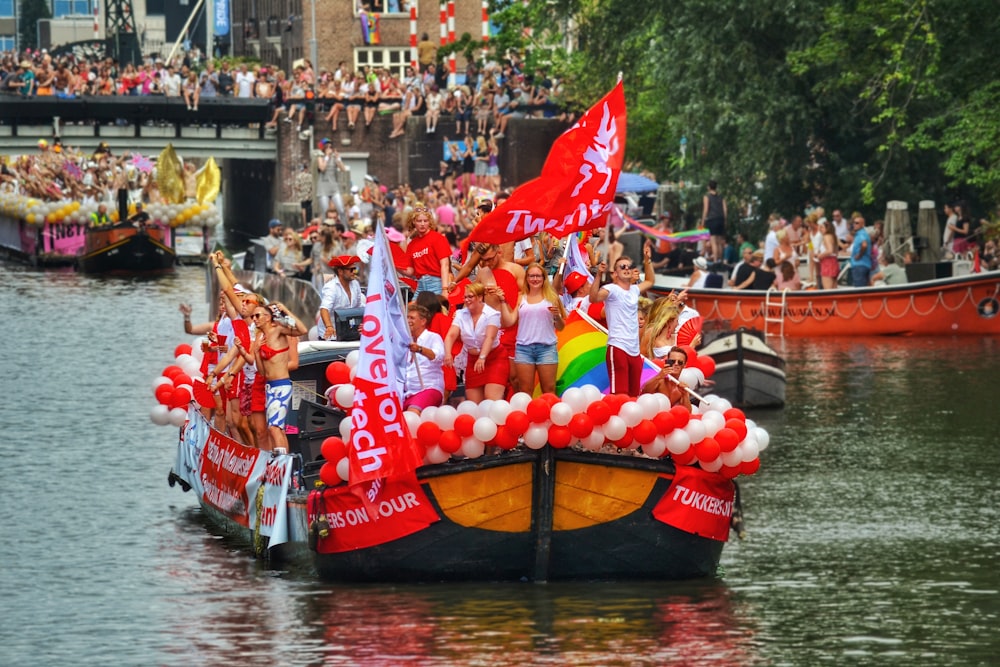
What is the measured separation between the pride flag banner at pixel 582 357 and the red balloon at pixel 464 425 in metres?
1.68

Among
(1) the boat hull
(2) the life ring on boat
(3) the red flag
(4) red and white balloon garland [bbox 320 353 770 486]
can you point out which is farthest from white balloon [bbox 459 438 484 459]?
(1) the boat hull

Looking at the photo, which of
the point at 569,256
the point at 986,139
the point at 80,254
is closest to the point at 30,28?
the point at 80,254

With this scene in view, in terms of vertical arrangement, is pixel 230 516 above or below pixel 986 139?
below

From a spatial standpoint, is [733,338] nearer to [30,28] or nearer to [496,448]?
[496,448]

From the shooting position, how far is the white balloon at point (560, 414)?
17047 millimetres

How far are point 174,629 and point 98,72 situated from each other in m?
56.0

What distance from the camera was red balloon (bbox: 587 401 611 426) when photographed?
1716 cm

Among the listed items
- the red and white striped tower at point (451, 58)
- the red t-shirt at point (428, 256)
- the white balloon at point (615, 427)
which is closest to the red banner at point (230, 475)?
the red t-shirt at point (428, 256)

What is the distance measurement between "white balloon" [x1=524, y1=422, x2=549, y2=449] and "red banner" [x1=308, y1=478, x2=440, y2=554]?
0.99 meters

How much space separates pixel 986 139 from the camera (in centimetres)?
3691

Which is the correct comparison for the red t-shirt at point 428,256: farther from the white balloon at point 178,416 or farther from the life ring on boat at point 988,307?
the life ring on boat at point 988,307

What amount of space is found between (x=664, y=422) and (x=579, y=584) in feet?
5.63

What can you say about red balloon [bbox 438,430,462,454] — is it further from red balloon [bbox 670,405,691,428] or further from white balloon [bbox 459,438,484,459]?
red balloon [bbox 670,405,691,428]

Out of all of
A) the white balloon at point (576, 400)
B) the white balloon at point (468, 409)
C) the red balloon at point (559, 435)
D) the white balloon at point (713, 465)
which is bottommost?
the white balloon at point (713, 465)
